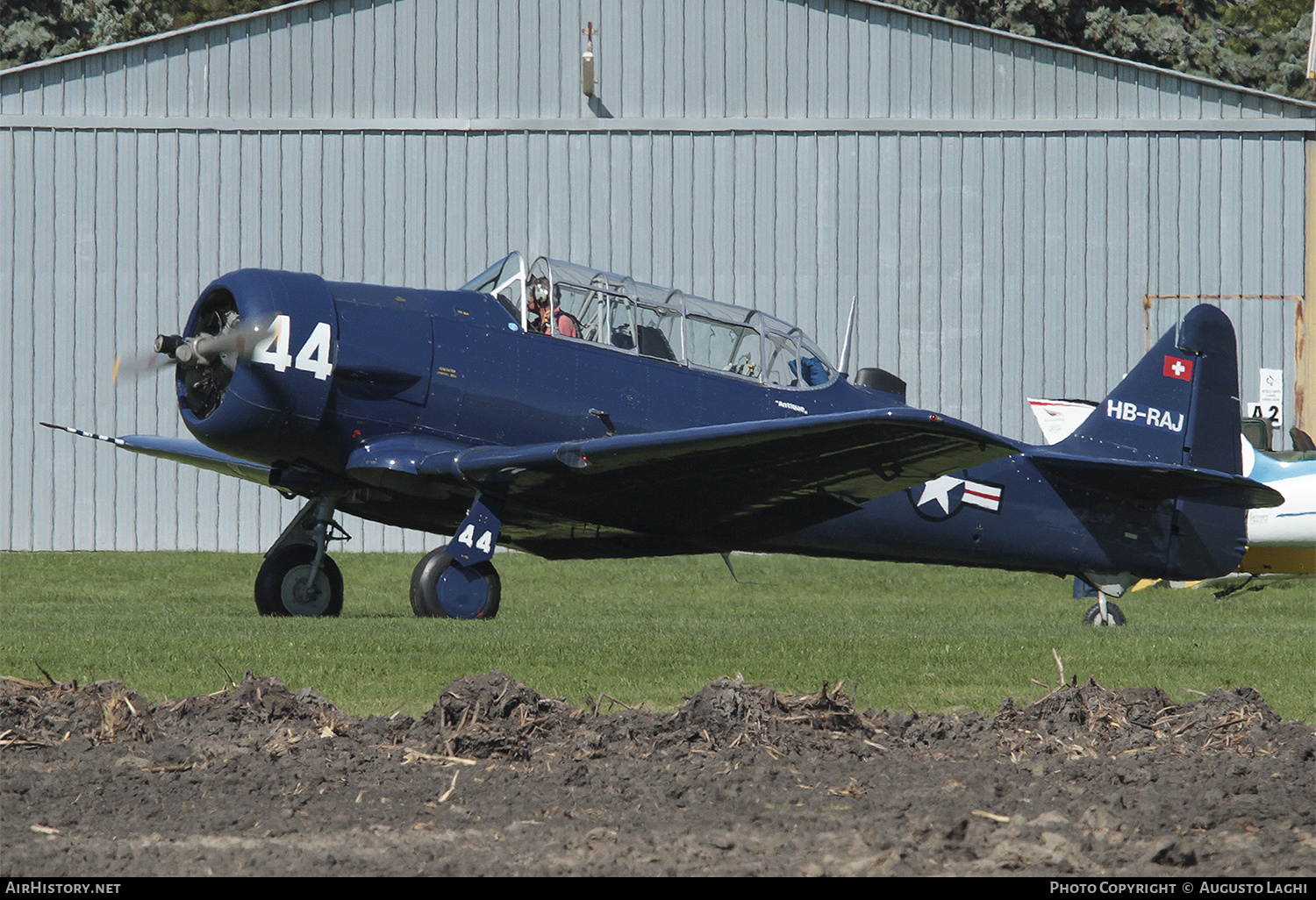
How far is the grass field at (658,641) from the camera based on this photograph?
616 centimetres

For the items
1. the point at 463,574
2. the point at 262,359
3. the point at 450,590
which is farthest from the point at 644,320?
the point at 262,359

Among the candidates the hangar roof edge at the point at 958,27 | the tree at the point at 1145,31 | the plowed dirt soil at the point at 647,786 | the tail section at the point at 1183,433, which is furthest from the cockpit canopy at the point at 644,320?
the tree at the point at 1145,31

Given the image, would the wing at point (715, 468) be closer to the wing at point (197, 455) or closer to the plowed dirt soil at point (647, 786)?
the wing at point (197, 455)

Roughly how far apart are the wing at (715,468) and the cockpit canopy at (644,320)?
1.04 meters

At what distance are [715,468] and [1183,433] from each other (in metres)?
4.55

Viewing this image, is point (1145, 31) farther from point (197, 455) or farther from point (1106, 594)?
point (197, 455)

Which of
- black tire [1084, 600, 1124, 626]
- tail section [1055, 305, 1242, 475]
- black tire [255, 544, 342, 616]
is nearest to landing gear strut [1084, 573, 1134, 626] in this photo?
black tire [1084, 600, 1124, 626]

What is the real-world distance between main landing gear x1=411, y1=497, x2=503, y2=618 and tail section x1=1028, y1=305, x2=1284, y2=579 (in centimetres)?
466

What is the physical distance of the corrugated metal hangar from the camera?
17.8 metres

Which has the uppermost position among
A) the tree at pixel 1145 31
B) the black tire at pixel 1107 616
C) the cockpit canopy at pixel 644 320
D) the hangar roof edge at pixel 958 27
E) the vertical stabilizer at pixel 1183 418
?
the tree at pixel 1145 31

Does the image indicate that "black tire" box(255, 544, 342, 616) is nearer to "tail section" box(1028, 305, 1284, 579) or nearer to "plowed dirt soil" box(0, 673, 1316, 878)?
"plowed dirt soil" box(0, 673, 1316, 878)

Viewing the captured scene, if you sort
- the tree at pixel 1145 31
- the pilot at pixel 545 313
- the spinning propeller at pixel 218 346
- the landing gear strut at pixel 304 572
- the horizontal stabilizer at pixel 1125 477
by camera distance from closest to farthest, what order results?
the spinning propeller at pixel 218 346 → the pilot at pixel 545 313 → the landing gear strut at pixel 304 572 → the horizontal stabilizer at pixel 1125 477 → the tree at pixel 1145 31

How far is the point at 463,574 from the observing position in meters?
9.33

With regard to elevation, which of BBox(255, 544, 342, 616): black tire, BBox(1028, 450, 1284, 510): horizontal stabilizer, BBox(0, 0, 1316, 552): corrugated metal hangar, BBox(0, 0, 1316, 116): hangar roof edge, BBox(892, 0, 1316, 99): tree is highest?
BBox(892, 0, 1316, 99): tree
